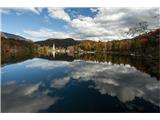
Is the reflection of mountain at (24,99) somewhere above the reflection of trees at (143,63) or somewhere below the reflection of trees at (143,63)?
below

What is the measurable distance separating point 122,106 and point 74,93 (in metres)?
1.99

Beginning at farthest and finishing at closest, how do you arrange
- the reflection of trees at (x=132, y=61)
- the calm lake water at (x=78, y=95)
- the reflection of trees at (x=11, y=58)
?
1. the reflection of trees at (x=11, y=58)
2. the reflection of trees at (x=132, y=61)
3. the calm lake water at (x=78, y=95)

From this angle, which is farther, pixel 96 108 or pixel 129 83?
pixel 129 83

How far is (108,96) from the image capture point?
7.57 m

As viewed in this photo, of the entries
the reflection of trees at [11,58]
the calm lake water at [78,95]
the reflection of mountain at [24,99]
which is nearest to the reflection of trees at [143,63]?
the calm lake water at [78,95]

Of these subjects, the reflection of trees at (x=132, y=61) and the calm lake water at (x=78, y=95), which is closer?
the calm lake water at (x=78, y=95)

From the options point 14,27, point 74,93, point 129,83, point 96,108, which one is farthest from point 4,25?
point 96,108

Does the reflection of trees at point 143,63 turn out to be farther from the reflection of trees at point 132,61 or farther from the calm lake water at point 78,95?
the calm lake water at point 78,95

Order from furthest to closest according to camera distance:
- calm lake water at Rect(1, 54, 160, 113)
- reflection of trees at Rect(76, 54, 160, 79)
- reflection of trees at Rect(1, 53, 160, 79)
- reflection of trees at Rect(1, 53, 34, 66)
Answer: reflection of trees at Rect(1, 53, 34, 66) → reflection of trees at Rect(1, 53, 160, 79) → reflection of trees at Rect(76, 54, 160, 79) → calm lake water at Rect(1, 54, 160, 113)

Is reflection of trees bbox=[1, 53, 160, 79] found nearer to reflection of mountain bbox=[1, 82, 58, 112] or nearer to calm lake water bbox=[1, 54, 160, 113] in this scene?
calm lake water bbox=[1, 54, 160, 113]

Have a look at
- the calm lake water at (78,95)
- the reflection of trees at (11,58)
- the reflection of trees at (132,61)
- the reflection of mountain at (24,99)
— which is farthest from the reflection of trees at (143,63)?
the reflection of trees at (11,58)

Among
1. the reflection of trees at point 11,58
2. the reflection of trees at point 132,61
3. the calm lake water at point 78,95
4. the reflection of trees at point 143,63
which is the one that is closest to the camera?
the calm lake water at point 78,95

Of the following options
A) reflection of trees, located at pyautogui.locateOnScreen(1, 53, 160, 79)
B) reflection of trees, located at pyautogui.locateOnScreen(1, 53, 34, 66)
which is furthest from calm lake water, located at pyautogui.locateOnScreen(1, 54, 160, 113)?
reflection of trees, located at pyautogui.locateOnScreen(1, 53, 34, 66)
